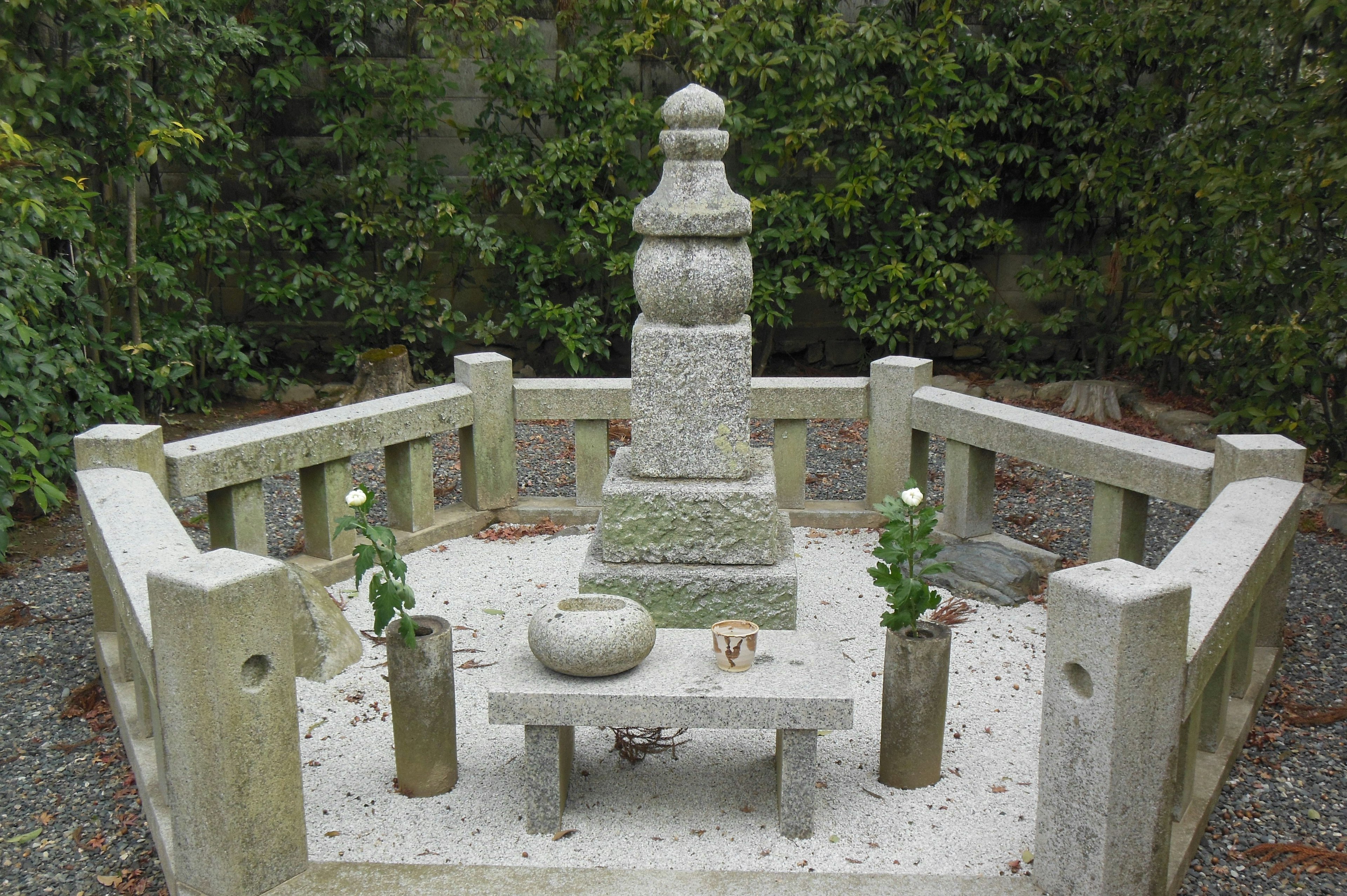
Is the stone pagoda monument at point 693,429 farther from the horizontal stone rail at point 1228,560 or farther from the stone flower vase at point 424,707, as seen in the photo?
the horizontal stone rail at point 1228,560

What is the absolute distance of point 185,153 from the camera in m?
7.74

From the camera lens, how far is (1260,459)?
438 cm

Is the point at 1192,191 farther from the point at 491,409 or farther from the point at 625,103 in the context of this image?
the point at 491,409

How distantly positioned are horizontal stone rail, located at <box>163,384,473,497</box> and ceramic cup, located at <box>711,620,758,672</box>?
2.36 m

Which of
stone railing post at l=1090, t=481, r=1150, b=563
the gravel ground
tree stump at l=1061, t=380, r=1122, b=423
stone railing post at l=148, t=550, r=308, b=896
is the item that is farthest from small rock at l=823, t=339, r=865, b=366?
stone railing post at l=148, t=550, r=308, b=896

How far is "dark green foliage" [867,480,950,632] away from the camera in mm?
3531

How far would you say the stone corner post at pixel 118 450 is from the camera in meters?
4.50

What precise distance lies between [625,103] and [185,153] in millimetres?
2962

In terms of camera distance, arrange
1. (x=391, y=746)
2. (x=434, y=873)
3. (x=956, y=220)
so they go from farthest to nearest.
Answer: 1. (x=956, y=220)
2. (x=391, y=746)
3. (x=434, y=873)

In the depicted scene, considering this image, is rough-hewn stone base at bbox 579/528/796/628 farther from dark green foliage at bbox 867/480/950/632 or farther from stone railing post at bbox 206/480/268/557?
stone railing post at bbox 206/480/268/557

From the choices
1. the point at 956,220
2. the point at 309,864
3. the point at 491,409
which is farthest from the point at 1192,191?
the point at 309,864

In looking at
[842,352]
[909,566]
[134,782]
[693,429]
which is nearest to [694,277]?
[693,429]

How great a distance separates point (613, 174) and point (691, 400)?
4441 mm

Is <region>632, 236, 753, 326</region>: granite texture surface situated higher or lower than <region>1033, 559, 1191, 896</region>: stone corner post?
higher
